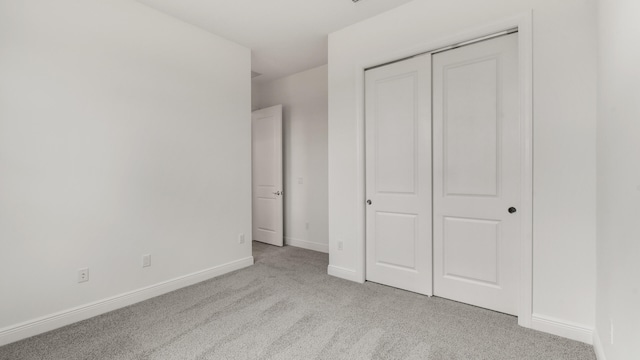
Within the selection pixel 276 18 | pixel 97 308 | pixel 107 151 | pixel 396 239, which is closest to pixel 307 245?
pixel 396 239

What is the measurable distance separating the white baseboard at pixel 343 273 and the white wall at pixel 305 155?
99 cm

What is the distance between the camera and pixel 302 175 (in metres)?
4.52

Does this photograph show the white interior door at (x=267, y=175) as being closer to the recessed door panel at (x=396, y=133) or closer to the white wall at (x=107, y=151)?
the white wall at (x=107, y=151)

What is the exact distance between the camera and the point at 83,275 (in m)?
2.30

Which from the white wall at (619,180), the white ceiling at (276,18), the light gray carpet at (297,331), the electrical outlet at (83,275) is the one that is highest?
the white ceiling at (276,18)

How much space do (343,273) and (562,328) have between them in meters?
1.83

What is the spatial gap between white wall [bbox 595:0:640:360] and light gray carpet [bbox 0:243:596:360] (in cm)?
60

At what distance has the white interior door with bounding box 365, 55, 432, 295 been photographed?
265 cm

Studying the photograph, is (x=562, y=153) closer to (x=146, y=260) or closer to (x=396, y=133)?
(x=396, y=133)

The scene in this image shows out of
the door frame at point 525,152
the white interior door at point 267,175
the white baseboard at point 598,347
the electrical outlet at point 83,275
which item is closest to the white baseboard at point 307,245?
the white interior door at point 267,175

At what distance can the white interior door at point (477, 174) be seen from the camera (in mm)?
2230

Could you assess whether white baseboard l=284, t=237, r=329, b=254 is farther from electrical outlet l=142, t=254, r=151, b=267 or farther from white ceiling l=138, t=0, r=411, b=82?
white ceiling l=138, t=0, r=411, b=82

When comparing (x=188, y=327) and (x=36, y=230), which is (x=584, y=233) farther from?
(x=36, y=230)

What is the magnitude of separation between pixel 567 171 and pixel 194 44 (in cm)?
350
